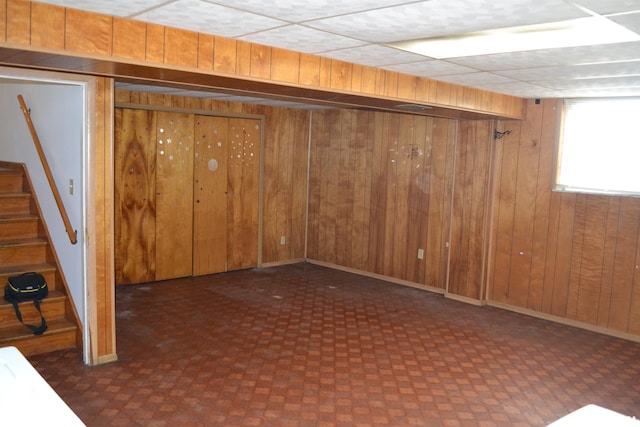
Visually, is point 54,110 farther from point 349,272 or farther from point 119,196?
point 349,272

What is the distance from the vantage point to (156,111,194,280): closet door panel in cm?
611

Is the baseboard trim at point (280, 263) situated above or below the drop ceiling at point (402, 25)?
below

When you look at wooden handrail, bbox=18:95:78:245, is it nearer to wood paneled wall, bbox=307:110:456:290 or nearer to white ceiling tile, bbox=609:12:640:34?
white ceiling tile, bbox=609:12:640:34

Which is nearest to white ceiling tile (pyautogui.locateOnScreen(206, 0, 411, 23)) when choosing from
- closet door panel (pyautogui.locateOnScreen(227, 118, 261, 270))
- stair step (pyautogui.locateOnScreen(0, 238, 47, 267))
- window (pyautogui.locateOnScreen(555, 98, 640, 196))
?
stair step (pyautogui.locateOnScreen(0, 238, 47, 267))

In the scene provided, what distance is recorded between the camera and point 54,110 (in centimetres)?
405

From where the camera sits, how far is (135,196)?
5934mm

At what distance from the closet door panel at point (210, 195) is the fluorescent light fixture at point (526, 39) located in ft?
12.5

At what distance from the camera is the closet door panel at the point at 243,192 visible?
676 cm

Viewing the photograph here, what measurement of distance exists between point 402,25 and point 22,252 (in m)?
3.58

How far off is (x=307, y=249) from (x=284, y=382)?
4050mm

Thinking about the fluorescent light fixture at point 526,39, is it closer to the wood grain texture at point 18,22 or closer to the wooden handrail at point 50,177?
the wood grain texture at point 18,22

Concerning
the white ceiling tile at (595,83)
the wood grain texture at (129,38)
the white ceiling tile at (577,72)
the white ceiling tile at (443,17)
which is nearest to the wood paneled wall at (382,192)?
the white ceiling tile at (595,83)

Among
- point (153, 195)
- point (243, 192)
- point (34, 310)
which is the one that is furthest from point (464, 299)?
point (34, 310)

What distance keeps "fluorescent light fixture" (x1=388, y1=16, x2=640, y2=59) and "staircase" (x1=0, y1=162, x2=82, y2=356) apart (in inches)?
124
